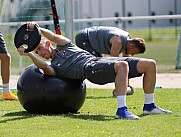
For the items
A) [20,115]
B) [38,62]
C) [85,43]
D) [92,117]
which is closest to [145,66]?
[92,117]

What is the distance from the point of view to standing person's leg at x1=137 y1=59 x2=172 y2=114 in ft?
28.8

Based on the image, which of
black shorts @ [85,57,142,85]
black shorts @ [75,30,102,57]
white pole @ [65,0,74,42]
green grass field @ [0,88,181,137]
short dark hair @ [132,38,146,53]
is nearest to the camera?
green grass field @ [0,88,181,137]

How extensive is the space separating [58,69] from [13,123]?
1154 mm

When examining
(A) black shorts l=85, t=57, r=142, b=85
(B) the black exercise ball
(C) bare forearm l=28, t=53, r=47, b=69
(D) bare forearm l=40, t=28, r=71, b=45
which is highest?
(D) bare forearm l=40, t=28, r=71, b=45

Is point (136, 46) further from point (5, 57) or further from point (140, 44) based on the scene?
point (5, 57)

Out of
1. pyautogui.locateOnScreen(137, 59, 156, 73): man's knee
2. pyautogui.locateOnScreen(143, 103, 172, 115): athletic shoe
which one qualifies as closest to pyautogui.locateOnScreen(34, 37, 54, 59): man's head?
pyautogui.locateOnScreen(137, 59, 156, 73): man's knee

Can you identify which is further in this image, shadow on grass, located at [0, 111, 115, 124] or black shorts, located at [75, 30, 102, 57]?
black shorts, located at [75, 30, 102, 57]

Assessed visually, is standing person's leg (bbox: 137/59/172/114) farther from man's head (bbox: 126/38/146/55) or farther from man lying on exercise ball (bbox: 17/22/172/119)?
man's head (bbox: 126/38/146/55)

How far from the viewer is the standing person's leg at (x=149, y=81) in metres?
8.78

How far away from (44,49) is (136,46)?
6.04 ft

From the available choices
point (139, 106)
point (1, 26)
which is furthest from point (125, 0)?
point (139, 106)

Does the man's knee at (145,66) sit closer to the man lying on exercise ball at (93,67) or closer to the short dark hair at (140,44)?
the man lying on exercise ball at (93,67)

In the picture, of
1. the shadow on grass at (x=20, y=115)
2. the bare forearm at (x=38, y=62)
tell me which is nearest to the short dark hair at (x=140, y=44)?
the bare forearm at (x=38, y=62)

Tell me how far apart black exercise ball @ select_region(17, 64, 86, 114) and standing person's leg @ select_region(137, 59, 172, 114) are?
0.87 meters
